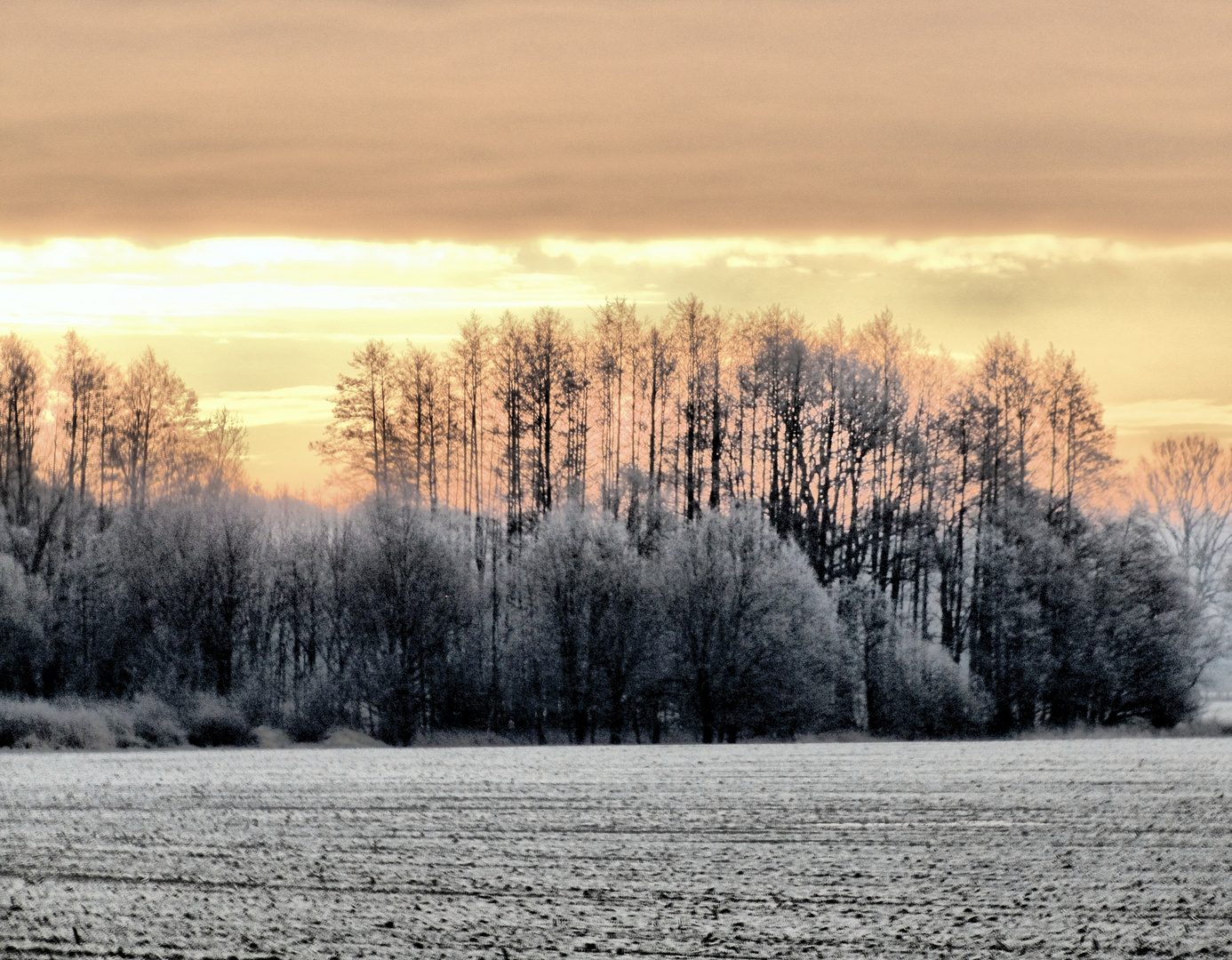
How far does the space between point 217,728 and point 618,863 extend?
117ft

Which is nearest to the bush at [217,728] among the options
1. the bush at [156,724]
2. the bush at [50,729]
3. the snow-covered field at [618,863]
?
the bush at [156,724]

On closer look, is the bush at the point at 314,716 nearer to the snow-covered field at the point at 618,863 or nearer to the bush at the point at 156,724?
the bush at the point at 156,724

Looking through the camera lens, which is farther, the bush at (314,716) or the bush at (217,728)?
the bush at (314,716)

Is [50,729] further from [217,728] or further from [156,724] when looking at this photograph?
[217,728]

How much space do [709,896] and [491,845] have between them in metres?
5.19

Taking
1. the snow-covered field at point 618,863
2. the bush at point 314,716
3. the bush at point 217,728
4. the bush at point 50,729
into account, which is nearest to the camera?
the snow-covered field at point 618,863

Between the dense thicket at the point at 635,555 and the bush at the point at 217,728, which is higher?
the dense thicket at the point at 635,555

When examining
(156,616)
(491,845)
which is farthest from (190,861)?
(156,616)

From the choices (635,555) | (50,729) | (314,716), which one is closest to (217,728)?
(314,716)

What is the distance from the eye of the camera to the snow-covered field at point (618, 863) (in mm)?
15070

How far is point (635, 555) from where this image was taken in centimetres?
6312

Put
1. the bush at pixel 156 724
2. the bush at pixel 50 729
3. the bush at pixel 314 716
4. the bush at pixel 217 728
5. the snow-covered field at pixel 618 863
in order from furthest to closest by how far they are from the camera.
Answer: the bush at pixel 314 716 → the bush at pixel 217 728 → the bush at pixel 156 724 → the bush at pixel 50 729 → the snow-covered field at pixel 618 863

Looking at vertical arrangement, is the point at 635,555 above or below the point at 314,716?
above

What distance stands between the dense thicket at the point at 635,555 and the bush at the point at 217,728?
3.53 metres
